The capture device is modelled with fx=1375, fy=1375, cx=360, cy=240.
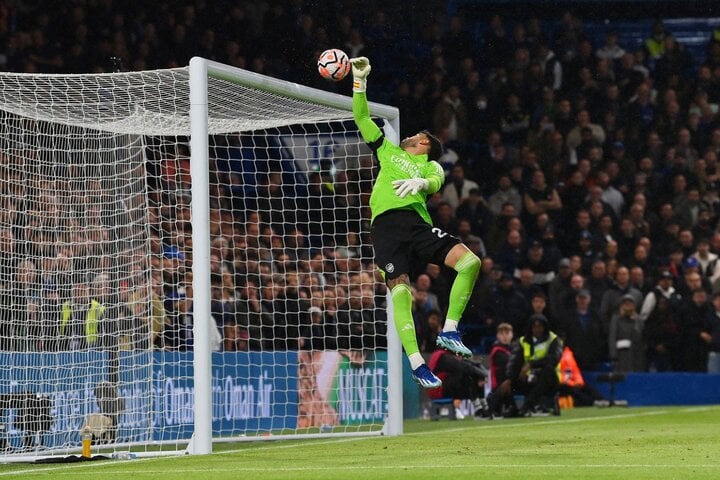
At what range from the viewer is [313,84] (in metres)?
23.0

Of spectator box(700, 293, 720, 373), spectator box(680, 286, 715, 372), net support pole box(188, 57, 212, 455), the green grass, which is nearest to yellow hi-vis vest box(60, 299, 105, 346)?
the green grass

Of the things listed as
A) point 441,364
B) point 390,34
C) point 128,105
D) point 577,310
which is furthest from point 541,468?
point 390,34

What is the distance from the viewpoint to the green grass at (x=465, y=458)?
27.7ft

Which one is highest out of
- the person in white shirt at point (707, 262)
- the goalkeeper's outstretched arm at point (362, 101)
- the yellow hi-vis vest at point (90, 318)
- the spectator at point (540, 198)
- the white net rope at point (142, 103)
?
the spectator at point (540, 198)

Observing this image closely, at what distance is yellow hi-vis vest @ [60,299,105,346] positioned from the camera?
1270 centimetres

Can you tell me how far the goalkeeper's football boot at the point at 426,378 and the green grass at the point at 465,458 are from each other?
515mm

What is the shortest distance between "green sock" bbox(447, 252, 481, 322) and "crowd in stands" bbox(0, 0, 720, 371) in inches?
190

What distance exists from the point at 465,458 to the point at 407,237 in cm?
198

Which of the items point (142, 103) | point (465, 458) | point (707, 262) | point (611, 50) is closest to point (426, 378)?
point (465, 458)

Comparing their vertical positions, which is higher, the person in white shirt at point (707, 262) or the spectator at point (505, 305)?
the person in white shirt at point (707, 262)

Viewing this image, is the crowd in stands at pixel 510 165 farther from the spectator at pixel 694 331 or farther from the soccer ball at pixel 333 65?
the soccer ball at pixel 333 65

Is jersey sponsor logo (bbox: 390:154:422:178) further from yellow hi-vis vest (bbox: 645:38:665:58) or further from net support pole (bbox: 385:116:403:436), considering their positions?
yellow hi-vis vest (bbox: 645:38:665:58)

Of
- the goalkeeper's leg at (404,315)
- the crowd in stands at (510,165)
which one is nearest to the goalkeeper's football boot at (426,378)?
the goalkeeper's leg at (404,315)

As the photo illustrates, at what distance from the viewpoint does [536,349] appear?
17.7 m
